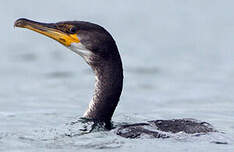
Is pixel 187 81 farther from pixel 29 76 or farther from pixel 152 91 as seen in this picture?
pixel 29 76

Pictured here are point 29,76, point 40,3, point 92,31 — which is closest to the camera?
point 92,31

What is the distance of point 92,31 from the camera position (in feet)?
36.7

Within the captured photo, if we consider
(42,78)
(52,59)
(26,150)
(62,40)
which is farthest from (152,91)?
(26,150)

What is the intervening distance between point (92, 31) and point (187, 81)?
270 inches

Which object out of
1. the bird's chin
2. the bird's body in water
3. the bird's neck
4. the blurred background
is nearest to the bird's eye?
the bird's body in water

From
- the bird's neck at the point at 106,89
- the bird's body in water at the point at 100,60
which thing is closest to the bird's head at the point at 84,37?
the bird's body in water at the point at 100,60

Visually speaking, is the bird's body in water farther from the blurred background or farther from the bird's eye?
the blurred background

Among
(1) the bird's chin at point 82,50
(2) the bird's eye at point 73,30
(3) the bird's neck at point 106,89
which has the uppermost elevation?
(2) the bird's eye at point 73,30

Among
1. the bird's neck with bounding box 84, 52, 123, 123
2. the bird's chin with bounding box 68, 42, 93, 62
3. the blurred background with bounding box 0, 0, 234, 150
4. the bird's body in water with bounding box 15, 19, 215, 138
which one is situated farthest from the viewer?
the blurred background with bounding box 0, 0, 234, 150

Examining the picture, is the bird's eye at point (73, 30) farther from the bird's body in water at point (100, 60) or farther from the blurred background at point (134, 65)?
the blurred background at point (134, 65)

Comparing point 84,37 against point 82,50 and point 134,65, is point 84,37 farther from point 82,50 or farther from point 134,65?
point 134,65

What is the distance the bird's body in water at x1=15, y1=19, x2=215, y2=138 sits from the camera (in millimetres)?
11065

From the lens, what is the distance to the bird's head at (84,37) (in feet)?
36.4

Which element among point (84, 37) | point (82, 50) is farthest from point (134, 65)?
point (84, 37)
